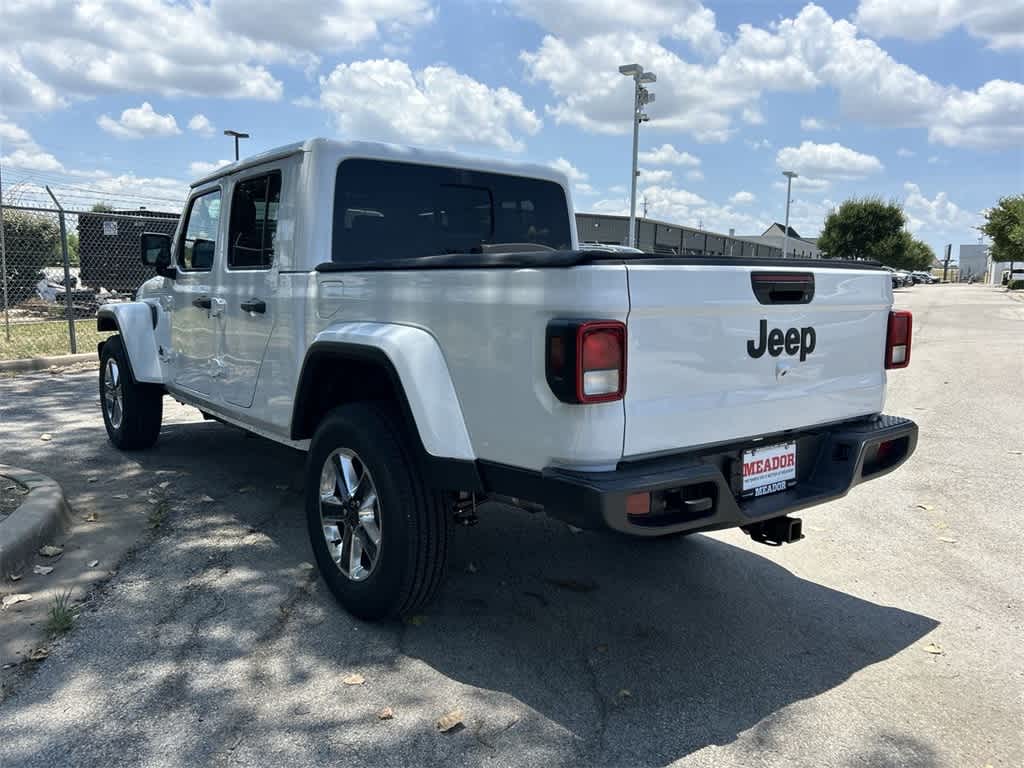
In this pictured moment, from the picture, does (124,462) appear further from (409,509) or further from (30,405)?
(409,509)

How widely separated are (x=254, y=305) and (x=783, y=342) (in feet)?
8.71

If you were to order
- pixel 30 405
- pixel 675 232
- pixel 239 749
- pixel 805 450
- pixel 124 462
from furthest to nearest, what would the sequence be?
pixel 675 232 < pixel 30 405 < pixel 124 462 < pixel 805 450 < pixel 239 749

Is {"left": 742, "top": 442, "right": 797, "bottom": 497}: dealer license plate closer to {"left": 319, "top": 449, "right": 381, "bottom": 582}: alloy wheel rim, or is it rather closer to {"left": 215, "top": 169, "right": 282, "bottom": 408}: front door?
{"left": 319, "top": 449, "right": 381, "bottom": 582}: alloy wheel rim

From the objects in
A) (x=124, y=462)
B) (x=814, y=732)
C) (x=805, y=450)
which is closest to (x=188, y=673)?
(x=814, y=732)

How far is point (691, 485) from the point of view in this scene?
2.77 meters

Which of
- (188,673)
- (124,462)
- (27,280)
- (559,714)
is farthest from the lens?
(27,280)

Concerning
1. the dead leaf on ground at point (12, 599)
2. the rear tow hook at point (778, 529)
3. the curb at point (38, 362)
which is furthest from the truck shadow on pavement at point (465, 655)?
the curb at point (38, 362)

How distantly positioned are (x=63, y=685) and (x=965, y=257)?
425 feet

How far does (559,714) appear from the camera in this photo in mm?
2895

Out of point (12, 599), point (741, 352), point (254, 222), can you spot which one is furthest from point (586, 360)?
point (12, 599)

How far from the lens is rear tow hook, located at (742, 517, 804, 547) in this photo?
3379 mm

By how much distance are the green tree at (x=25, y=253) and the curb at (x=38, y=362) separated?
2668mm

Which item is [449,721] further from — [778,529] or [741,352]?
[741,352]

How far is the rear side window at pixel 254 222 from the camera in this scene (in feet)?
14.0
